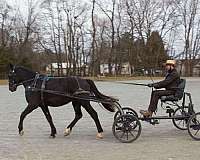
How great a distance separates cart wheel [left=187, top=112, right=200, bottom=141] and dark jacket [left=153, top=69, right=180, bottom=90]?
2.55ft

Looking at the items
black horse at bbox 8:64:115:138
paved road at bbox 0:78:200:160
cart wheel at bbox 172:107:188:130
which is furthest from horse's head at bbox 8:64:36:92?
cart wheel at bbox 172:107:188:130

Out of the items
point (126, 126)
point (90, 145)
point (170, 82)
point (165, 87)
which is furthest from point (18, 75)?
point (170, 82)

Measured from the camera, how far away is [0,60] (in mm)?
60219

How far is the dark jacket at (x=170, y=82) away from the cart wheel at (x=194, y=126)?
30.6 inches

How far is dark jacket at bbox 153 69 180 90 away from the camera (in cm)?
957

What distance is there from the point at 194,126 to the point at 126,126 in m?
1.53

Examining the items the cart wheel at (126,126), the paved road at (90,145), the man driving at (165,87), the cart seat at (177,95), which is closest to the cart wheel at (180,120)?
the paved road at (90,145)

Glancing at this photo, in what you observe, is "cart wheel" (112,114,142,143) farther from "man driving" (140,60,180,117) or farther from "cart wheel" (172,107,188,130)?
"cart wheel" (172,107,188,130)

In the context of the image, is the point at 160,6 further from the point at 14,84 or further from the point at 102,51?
the point at 14,84

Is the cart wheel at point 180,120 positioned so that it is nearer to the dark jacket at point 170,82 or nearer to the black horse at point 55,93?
the dark jacket at point 170,82

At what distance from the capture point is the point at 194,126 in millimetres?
9406

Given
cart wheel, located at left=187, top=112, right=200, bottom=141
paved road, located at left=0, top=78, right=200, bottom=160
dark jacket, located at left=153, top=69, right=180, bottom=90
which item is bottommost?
paved road, located at left=0, top=78, right=200, bottom=160

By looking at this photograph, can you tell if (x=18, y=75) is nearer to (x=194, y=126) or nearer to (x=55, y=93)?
(x=55, y=93)

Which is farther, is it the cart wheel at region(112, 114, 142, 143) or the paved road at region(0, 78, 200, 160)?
the cart wheel at region(112, 114, 142, 143)
